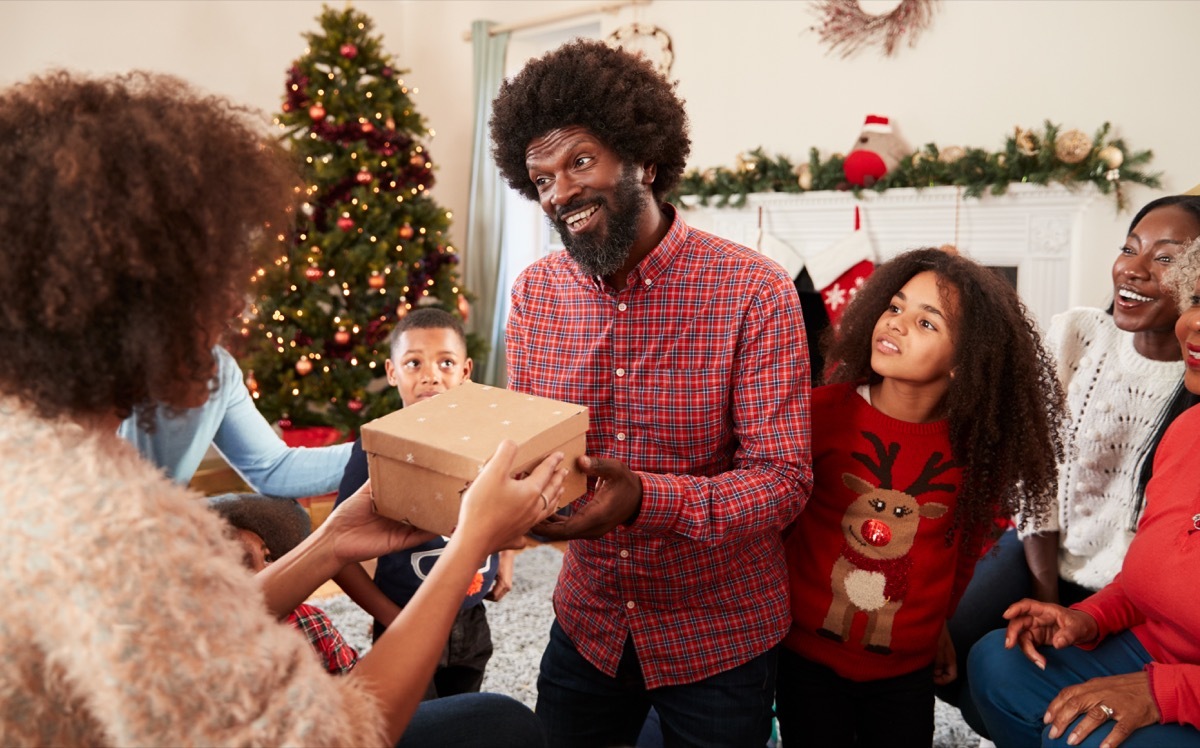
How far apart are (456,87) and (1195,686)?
229 inches

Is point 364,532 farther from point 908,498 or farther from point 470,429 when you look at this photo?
point 908,498

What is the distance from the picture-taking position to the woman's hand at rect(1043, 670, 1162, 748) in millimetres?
1444

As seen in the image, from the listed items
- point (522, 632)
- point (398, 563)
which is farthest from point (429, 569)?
point (522, 632)

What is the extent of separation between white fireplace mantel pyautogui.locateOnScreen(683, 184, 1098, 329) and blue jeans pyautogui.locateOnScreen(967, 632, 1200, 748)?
7.07 ft

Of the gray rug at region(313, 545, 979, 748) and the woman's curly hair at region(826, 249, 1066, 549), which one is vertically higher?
the woman's curly hair at region(826, 249, 1066, 549)

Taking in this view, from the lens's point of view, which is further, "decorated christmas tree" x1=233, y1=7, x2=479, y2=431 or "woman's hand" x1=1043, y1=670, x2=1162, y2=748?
"decorated christmas tree" x1=233, y1=7, x2=479, y2=431

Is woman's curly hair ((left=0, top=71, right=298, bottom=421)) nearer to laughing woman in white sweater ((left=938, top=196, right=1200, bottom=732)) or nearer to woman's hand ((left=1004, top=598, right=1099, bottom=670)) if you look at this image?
woman's hand ((left=1004, top=598, right=1099, bottom=670))

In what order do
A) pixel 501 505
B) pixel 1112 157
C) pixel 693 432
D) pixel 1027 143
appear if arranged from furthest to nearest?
pixel 1027 143 < pixel 1112 157 < pixel 693 432 < pixel 501 505

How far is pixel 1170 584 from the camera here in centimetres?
148

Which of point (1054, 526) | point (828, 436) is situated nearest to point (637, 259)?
point (828, 436)

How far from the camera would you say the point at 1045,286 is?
3.90 m

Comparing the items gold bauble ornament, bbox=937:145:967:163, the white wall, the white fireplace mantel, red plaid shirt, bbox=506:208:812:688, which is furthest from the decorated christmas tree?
red plaid shirt, bbox=506:208:812:688

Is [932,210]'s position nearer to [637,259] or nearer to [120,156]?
[637,259]

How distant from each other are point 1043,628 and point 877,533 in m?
0.37
